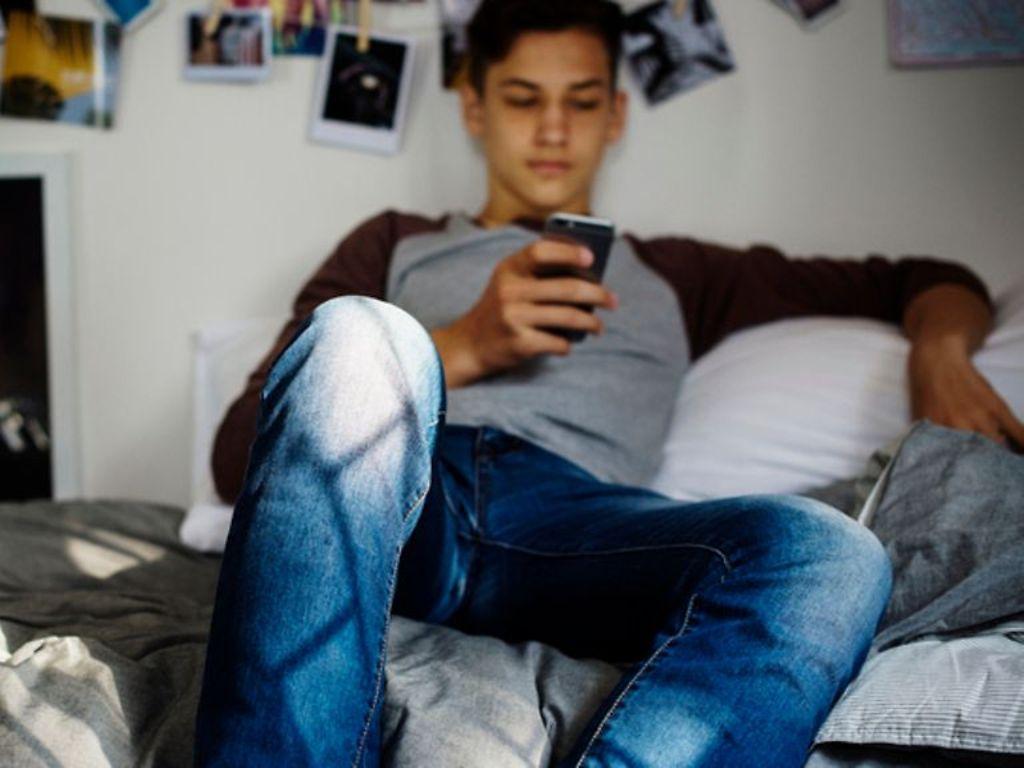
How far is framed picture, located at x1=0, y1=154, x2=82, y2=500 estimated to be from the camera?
1613mm

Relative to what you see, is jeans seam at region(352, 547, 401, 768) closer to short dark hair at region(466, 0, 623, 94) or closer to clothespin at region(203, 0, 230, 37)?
short dark hair at region(466, 0, 623, 94)

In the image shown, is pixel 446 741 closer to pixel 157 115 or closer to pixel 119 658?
pixel 119 658

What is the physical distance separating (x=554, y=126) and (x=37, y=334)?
86 cm

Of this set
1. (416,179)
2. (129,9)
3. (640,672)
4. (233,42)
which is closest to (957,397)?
(640,672)

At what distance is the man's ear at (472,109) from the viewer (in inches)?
59.8

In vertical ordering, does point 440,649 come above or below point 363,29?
below

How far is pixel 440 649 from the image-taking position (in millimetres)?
837

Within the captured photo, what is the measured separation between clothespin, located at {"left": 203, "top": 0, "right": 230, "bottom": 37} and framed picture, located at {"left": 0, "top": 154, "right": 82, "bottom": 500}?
0.95 feet

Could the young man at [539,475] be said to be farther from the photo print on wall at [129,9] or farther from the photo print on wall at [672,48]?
the photo print on wall at [129,9]

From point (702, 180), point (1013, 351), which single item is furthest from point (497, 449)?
point (702, 180)

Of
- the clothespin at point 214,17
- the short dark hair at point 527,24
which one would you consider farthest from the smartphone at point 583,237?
the clothespin at point 214,17

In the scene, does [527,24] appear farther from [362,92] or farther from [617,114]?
[362,92]

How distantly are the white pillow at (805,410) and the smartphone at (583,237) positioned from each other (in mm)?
244

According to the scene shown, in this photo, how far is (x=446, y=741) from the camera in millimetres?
688
